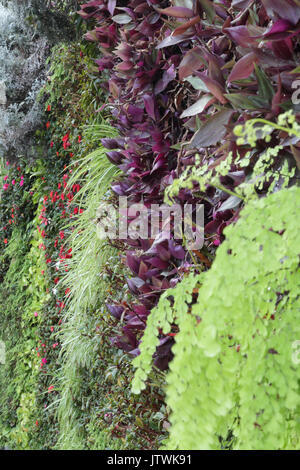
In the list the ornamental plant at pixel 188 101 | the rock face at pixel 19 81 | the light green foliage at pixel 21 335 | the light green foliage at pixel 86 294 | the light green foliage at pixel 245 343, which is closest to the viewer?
the light green foliage at pixel 245 343

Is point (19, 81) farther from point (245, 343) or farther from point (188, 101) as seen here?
point (245, 343)

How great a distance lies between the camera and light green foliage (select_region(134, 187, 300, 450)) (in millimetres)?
710

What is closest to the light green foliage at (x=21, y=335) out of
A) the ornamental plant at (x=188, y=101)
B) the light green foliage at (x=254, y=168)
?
the ornamental plant at (x=188, y=101)

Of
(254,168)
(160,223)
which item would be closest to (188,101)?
(160,223)

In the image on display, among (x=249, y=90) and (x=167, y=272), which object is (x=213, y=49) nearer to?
(x=249, y=90)

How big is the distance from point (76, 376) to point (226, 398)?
2046 millimetres

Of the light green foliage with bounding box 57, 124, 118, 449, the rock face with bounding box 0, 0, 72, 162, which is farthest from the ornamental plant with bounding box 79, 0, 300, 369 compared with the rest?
the rock face with bounding box 0, 0, 72, 162

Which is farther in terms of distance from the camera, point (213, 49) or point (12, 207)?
point (12, 207)

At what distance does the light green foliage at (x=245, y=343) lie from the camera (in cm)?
71

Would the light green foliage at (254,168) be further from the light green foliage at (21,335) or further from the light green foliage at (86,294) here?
the light green foliage at (21,335)

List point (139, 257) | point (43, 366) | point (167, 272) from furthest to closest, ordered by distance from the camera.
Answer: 1. point (43, 366)
2. point (139, 257)
3. point (167, 272)

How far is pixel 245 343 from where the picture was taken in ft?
2.68

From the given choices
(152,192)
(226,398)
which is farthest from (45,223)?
(226,398)

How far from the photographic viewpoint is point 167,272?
1589mm
